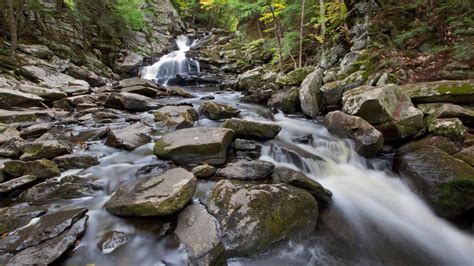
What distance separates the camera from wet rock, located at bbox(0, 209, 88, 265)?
8.74 feet

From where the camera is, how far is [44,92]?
889 centimetres

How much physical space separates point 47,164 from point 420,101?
7.61 meters

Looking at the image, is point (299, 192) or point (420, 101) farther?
point (420, 101)

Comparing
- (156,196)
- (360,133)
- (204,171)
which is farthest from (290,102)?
(156,196)

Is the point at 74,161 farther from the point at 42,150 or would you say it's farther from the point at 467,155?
the point at 467,155

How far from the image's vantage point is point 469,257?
352cm

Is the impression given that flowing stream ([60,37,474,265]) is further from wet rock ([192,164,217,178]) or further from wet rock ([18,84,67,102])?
wet rock ([18,84,67,102])

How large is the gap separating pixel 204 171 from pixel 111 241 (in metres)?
1.74

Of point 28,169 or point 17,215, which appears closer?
point 17,215

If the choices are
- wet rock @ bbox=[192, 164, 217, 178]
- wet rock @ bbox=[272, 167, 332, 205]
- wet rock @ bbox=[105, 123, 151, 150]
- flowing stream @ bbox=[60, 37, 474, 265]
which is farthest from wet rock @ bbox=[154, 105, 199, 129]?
wet rock @ bbox=[272, 167, 332, 205]

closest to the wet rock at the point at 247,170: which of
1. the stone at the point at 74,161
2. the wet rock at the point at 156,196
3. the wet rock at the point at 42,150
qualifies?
the wet rock at the point at 156,196

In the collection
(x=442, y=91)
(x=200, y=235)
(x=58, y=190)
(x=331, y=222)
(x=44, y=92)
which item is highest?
(x=442, y=91)

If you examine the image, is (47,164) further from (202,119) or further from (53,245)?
(202,119)

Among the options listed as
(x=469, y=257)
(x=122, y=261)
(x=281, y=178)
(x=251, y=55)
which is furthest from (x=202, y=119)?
(x=251, y=55)
